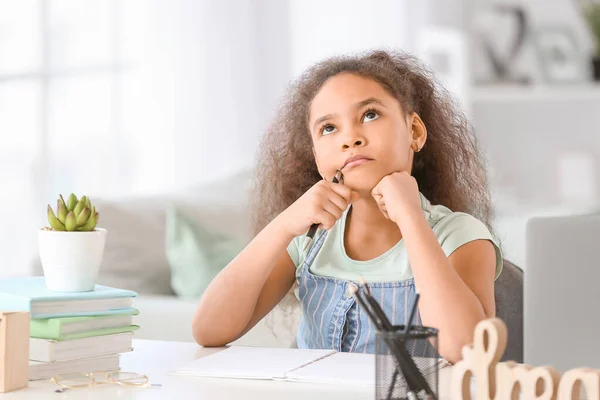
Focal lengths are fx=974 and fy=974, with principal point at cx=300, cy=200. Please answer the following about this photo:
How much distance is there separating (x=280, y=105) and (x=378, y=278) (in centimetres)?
49

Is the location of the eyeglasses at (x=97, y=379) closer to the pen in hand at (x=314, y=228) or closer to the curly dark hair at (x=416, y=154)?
the pen in hand at (x=314, y=228)

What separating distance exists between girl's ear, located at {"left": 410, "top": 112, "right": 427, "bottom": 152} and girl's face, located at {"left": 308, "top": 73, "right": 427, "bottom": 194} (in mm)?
38

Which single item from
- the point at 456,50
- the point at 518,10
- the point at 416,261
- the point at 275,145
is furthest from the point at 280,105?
the point at 518,10

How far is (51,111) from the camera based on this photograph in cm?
299

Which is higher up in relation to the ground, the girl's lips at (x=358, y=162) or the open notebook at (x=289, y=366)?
the girl's lips at (x=358, y=162)

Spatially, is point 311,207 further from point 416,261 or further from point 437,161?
point 437,161

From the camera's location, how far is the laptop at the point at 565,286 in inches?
66.2

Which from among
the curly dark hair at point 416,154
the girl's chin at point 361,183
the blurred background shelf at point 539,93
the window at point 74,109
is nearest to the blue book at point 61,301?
the girl's chin at point 361,183

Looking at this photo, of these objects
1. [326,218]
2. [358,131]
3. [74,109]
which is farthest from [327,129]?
[74,109]

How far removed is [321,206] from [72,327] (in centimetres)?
43

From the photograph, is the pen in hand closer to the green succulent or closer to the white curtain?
the green succulent

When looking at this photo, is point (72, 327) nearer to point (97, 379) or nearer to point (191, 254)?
point (97, 379)

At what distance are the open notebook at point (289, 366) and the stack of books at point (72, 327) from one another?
10 centimetres

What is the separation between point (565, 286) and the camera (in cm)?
169
